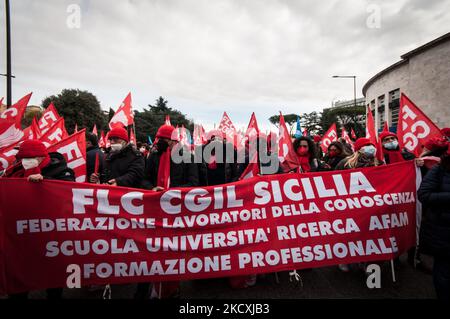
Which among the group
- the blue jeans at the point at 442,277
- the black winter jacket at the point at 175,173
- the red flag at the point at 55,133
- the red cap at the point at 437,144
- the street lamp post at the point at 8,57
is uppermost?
the street lamp post at the point at 8,57

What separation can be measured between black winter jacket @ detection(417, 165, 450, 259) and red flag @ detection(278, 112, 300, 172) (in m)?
2.00

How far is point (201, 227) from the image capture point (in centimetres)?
276

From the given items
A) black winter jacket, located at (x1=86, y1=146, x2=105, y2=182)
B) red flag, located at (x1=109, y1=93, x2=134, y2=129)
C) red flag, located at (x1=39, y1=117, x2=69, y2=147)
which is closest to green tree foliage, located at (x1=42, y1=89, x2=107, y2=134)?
red flag, located at (x1=109, y1=93, x2=134, y2=129)

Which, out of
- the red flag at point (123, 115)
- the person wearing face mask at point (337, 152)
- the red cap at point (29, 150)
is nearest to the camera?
the red cap at point (29, 150)

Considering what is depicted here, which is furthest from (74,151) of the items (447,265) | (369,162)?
(447,265)

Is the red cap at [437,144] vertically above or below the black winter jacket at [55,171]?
above

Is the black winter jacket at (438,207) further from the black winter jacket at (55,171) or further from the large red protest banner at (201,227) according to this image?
the black winter jacket at (55,171)

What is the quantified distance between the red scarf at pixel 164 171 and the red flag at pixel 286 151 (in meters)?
2.04

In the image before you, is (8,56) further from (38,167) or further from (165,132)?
(165,132)

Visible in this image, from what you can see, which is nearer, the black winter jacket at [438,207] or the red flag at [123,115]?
the black winter jacket at [438,207]

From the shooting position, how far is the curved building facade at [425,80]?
24.3 m

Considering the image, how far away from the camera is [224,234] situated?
9.05 ft

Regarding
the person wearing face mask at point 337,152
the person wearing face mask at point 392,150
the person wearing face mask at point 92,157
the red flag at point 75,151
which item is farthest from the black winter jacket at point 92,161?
the person wearing face mask at point 392,150
